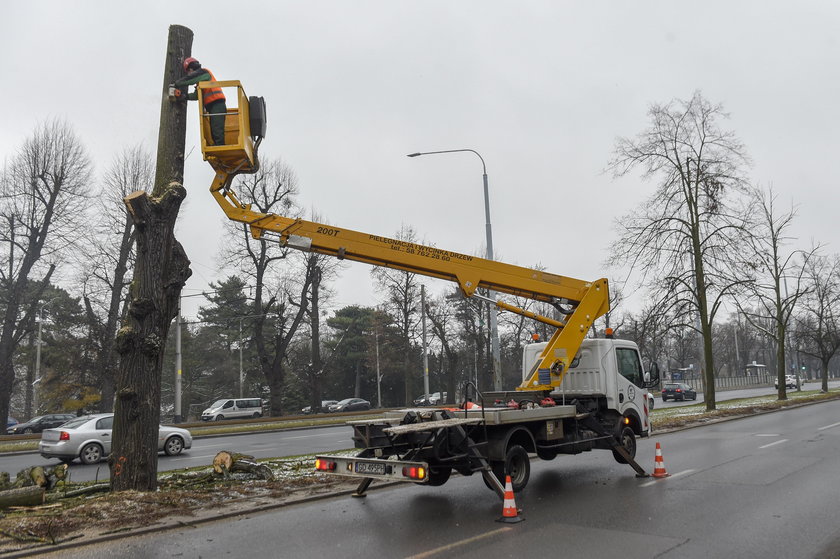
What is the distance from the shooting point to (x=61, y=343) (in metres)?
42.9

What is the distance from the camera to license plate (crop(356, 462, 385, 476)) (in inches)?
305

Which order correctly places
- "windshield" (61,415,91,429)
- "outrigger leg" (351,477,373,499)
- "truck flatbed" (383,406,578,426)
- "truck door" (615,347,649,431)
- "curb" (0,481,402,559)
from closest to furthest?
"curb" (0,481,402,559)
"truck flatbed" (383,406,578,426)
"outrigger leg" (351,477,373,499)
"truck door" (615,347,649,431)
"windshield" (61,415,91,429)

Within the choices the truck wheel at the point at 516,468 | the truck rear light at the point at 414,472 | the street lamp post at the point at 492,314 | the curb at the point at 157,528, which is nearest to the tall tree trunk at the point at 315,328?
the street lamp post at the point at 492,314

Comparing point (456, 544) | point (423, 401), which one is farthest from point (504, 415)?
point (423, 401)

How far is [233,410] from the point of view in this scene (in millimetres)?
44750

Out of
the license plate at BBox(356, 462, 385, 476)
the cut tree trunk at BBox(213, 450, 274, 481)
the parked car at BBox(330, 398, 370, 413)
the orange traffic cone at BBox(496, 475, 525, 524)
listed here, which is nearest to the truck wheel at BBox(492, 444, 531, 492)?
the orange traffic cone at BBox(496, 475, 525, 524)

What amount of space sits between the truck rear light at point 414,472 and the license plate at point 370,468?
1.25ft

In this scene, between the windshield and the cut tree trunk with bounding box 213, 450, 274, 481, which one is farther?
the windshield

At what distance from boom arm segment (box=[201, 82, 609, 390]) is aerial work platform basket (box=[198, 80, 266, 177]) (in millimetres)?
17

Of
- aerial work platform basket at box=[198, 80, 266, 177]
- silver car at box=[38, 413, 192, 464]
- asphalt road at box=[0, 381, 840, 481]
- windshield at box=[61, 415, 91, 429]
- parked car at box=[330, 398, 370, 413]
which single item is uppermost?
aerial work platform basket at box=[198, 80, 266, 177]

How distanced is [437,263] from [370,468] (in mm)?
3533

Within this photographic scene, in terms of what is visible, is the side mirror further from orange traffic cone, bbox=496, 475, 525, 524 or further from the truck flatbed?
orange traffic cone, bbox=496, 475, 525, 524

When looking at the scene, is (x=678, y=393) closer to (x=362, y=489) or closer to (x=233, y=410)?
(x=233, y=410)

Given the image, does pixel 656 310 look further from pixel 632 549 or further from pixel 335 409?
pixel 335 409
